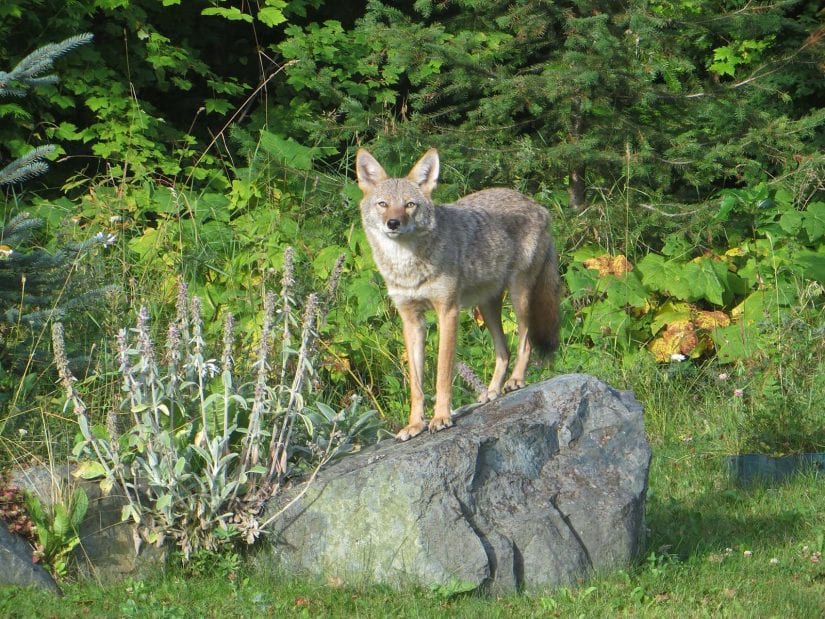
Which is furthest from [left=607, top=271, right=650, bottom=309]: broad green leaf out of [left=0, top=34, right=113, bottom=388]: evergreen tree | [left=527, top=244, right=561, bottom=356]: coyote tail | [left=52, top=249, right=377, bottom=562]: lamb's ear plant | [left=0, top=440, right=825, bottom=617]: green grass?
[left=0, top=34, right=113, bottom=388]: evergreen tree

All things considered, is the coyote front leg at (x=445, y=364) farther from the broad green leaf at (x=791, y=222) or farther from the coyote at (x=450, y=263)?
the broad green leaf at (x=791, y=222)

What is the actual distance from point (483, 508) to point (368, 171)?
229 centimetres

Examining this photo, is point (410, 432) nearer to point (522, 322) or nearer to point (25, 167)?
point (522, 322)

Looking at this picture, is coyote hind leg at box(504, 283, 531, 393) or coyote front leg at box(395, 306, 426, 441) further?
coyote hind leg at box(504, 283, 531, 393)

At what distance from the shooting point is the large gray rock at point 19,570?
16.6ft

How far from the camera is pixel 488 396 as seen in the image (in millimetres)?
6496

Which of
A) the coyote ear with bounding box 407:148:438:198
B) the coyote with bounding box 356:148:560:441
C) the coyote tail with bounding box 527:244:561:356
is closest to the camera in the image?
the coyote with bounding box 356:148:560:441

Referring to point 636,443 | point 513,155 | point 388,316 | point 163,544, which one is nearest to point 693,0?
point 513,155

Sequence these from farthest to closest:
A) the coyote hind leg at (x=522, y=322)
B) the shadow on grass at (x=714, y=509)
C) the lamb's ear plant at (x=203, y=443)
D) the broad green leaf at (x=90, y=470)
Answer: the coyote hind leg at (x=522, y=322), the shadow on grass at (x=714, y=509), the broad green leaf at (x=90, y=470), the lamb's ear plant at (x=203, y=443)

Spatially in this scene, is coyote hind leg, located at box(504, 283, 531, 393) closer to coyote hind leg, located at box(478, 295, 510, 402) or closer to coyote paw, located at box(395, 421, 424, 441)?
coyote hind leg, located at box(478, 295, 510, 402)

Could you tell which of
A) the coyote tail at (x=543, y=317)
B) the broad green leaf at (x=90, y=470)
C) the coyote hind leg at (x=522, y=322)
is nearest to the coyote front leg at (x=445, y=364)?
the coyote hind leg at (x=522, y=322)

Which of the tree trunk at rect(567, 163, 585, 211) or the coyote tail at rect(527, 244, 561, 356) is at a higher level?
the tree trunk at rect(567, 163, 585, 211)

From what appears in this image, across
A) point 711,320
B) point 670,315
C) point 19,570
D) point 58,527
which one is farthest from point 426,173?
point 711,320

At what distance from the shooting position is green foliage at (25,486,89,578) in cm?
535
